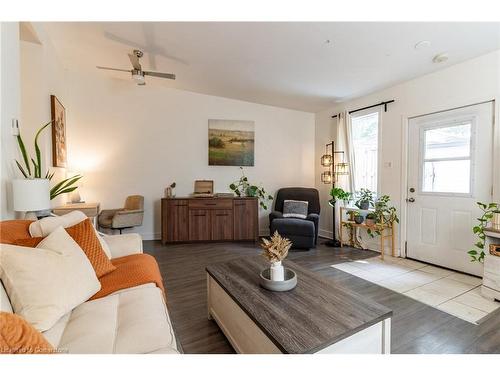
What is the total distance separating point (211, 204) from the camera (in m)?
4.29

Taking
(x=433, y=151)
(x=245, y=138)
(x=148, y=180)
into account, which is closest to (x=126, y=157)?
(x=148, y=180)

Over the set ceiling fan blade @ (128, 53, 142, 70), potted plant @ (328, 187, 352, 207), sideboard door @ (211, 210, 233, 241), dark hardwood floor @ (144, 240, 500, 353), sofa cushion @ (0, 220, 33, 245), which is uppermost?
ceiling fan blade @ (128, 53, 142, 70)

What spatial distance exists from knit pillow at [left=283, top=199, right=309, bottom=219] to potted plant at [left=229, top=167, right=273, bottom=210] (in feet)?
1.84

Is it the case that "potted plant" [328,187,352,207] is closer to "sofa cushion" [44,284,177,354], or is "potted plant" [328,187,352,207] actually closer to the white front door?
the white front door

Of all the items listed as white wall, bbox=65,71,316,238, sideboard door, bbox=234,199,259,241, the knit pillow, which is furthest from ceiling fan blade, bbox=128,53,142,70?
the knit pillow

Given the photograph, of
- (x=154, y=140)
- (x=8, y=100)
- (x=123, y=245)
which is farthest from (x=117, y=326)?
(x=154, y=140)

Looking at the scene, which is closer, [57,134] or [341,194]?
[57,134]

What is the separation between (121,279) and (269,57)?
2.86 meters

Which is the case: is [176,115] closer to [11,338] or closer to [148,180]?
[148,180]

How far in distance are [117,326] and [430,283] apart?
2992 millimetres

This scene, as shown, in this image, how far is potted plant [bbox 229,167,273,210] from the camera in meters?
4.67

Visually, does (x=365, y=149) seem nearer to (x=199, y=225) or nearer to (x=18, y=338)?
(x=199, y=225)

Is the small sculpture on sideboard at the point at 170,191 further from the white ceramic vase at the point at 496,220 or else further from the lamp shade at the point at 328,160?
the white ceramic vase at the point at 496,220

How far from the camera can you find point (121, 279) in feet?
5.24
